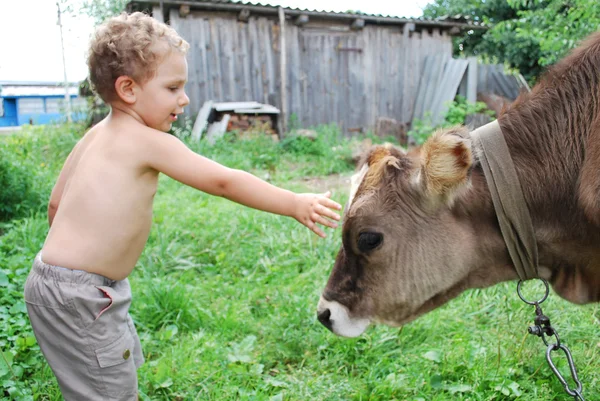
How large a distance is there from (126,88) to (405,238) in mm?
1248

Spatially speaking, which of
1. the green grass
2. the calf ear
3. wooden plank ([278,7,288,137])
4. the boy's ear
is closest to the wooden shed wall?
wooden plank ([278,7,288,137])

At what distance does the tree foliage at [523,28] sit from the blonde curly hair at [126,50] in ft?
12.0

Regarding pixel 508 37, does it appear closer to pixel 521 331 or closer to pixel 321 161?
pixel 321 161

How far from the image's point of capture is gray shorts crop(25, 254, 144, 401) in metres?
2.05

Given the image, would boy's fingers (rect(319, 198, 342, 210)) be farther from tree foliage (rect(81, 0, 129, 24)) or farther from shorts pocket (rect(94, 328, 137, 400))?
tree foliage (rect(81, 0, 129, 24))

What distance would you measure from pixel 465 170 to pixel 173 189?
551 centimetres

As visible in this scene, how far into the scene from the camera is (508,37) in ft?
57.3

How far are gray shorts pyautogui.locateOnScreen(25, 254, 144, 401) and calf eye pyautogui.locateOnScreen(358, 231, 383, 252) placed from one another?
1.00 metres

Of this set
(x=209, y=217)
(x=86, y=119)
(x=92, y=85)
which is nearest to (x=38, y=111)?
(x=86, y=119)

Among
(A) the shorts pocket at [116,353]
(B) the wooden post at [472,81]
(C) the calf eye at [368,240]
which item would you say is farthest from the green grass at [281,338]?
(B) the wooden post at [472,81]

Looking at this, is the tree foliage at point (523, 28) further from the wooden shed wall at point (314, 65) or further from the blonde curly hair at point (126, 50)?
the blonde curly hair at point (126, 50)

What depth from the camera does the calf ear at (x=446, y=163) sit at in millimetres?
1932

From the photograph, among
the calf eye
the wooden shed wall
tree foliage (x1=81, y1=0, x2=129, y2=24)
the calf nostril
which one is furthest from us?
tree foliage (x1=81, y1=0, x2=129, y2=24)

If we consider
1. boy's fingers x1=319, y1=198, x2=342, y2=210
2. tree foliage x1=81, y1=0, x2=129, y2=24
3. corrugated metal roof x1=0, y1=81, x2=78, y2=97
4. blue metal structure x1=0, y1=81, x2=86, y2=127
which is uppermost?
tree foliage x1=81, y1=0, x2=129, y2=24
